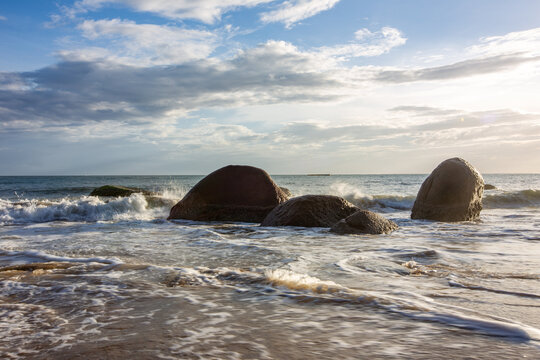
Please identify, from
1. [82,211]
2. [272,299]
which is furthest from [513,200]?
[272,299]

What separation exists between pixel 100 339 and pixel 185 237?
4.44 metres

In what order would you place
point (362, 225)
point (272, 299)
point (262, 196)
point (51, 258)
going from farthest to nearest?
1. point (262, 196)
2. point (362, 225)
3. point (51, 258)
4. point (272, 299)

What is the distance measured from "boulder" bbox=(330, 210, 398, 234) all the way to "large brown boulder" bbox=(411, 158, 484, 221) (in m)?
2.81

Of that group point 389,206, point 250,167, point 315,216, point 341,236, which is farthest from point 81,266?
point 389,206

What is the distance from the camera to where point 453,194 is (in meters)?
9.27

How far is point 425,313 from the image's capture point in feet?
8.22

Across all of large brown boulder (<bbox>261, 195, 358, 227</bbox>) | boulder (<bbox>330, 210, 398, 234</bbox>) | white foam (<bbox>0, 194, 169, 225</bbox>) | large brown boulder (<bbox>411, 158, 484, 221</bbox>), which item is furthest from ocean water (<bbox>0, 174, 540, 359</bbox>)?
white foam (<bbox>0, 194, 169, 225</bbox>)

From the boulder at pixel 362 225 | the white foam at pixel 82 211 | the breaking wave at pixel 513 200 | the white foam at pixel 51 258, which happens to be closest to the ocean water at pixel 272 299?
the white foam at pixel 51 258

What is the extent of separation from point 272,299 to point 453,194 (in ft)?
25.2

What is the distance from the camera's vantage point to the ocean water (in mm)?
2041

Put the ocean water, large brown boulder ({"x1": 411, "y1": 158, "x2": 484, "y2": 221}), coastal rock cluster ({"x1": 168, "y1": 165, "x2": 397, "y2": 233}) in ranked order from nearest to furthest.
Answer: the ocean water, large brown boulder ({"x1": 411, "y1": 158, "x2": 484, "y2": 221}), coastal rock cluster ({"x1": 168, "y1": 165, "x2": 397, "y2": 233})

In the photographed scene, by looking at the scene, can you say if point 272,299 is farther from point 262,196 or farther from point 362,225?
point 262,196

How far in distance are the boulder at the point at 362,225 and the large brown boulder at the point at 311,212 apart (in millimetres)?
834

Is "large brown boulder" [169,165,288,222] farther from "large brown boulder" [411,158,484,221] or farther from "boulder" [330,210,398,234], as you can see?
"large brown boulder" [411,158,484,221]
